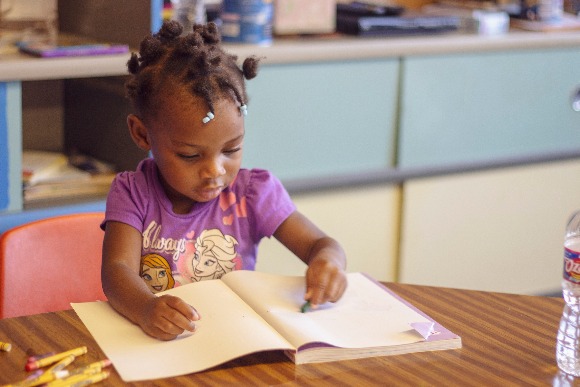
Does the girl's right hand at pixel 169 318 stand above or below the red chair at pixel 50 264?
above

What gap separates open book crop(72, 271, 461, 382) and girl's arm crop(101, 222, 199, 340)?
0.05 feet

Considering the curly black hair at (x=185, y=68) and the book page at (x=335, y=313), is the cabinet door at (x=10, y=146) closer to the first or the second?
the curly black hair at (x=185, y=68)

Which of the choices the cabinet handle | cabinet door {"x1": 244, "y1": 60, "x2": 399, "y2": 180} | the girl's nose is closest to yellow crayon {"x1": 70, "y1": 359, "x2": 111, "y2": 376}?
the girl's nose

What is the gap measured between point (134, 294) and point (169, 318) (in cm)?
10

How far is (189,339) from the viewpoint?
1.22 meters

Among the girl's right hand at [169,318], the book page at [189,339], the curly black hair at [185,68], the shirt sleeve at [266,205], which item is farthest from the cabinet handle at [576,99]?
the girl's right hand at [169,318]

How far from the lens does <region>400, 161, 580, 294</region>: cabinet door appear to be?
2824 millimetres

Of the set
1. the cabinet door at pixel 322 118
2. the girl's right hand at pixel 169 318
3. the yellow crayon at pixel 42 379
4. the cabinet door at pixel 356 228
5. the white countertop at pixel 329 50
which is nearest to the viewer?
the yellow crayon at pixel 42 379

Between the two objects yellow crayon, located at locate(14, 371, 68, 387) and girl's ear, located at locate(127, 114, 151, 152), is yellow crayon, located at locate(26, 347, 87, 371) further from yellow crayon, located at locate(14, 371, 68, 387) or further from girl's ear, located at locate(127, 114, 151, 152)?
girl's ear, located at locate(127, 114, 151, 152)

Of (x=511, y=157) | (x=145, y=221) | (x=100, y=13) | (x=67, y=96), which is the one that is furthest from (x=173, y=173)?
(x=511, y=157)

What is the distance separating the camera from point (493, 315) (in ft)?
4.52

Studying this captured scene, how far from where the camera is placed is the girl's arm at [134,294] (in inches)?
47.6

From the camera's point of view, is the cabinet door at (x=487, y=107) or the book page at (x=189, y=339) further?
the cabinet door at (x=487, y=107)

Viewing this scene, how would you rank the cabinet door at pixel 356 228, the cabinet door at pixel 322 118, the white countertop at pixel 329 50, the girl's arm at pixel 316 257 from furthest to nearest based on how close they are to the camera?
1. the cabinet door at pixel 356 228
2. the cabinet door at pixel 322 118
3. the white countertop at pixel 329 50
4. the girl's arm at pixel 316 257
